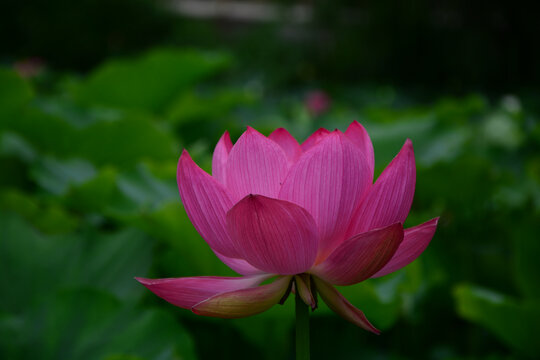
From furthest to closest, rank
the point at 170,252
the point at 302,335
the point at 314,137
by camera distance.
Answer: the point at 170,252, the point at 314,137, the point at 302,335

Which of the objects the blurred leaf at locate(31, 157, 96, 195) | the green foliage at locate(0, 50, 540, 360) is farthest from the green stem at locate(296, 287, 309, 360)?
the blurred leaf at locate(31, 157, 96, 195)

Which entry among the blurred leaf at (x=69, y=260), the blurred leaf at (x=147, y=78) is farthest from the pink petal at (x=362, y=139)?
the blurred leaf at (x=147, y=78)

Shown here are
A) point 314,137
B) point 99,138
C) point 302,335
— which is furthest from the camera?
point 99,138

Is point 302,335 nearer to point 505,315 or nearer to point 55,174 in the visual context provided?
point 505,315

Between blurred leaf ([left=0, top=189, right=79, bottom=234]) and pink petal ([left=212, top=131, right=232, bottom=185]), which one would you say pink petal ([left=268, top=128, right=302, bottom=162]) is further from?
blurred leaf ([left=0, top=189, right=79, bottom=234])

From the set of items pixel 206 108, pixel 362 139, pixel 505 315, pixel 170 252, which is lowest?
pixel 505 315

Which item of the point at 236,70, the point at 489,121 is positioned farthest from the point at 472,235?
the point at 236,70

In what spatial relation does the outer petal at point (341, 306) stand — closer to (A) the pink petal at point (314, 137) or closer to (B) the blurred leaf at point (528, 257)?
(A) the pink petal at point (314, 137)

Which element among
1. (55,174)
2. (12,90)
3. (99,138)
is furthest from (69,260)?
(12,90)
